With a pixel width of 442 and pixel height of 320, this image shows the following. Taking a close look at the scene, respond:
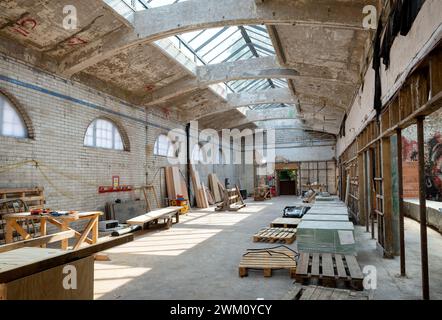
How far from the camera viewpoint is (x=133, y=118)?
12.0 meters

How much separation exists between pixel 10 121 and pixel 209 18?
5.45 meters

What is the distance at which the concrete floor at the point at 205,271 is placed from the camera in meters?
4.32

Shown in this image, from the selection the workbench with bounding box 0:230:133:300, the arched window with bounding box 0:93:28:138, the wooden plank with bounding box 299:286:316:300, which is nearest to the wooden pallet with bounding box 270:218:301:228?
Answer: the wooden plank with bounding box 299:286:316:300

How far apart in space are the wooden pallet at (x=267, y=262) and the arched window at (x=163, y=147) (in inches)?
353

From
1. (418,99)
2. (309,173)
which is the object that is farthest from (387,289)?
(309,173)

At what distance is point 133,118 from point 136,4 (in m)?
4.55

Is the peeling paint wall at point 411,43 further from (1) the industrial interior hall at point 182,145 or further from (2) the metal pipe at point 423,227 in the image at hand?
(2) the metal pipe at point 423,227

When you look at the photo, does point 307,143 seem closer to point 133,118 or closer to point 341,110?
point 341,110

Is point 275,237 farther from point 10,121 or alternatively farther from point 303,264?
point 10,121

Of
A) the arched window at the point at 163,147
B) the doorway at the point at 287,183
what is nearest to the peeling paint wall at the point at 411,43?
the arched window at the point at 163,147

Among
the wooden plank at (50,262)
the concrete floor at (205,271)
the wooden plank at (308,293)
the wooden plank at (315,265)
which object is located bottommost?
the concrete floor at (205,271)

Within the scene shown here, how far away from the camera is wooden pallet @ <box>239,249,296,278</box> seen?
504 cm

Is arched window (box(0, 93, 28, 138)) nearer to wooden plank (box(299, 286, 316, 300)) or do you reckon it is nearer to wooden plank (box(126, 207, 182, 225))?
wooden plank (box(126, 207, 182, 225))

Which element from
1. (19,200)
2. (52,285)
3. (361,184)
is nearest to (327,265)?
(52,285)
